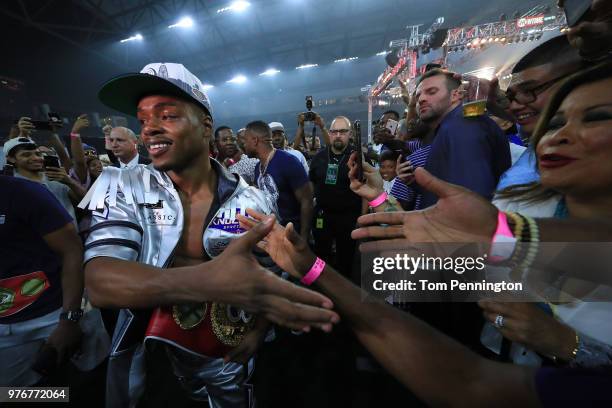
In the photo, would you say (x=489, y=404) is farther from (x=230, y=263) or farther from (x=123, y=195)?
(x=123, y=195)

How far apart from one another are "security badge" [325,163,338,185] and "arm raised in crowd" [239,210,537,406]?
2910 mm

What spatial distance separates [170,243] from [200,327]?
19.7 inches

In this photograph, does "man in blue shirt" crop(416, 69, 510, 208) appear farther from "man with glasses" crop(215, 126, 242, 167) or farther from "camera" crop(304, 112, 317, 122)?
"man with glasses" crop(215, 126, 242, 167)

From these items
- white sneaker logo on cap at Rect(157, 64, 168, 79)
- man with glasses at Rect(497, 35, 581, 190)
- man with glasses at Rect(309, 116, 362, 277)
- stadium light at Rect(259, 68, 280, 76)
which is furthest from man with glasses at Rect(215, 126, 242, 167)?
stadium light at Rect(259, 68, 280, 76)

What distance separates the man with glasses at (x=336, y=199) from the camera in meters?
3.87

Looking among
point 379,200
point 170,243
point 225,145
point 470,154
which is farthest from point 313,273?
point 225,145

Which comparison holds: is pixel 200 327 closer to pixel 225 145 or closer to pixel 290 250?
pixel 290 250

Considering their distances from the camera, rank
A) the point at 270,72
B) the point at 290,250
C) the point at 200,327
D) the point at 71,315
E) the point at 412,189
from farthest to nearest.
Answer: the point at 270,72 < the point at 412,189 < the point at 71,315 < the point at 200,327 < the point at 290,250

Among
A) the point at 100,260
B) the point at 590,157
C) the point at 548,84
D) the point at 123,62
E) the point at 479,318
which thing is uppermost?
the point at 123,62

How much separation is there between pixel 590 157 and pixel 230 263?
1399mm

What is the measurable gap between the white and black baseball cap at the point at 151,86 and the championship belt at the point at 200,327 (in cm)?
126

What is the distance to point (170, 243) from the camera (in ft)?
4.66

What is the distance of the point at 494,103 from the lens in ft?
8.61

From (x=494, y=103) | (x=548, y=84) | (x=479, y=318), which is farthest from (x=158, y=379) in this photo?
(x=494, y=103)
